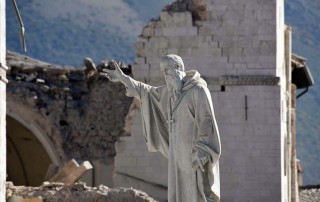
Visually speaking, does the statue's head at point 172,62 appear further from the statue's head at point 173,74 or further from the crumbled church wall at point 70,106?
the crumbled church wall at point 70,106

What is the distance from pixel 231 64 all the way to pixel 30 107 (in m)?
8.82

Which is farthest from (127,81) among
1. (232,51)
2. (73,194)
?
(232,51)

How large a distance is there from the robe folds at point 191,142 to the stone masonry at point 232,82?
12.2 m

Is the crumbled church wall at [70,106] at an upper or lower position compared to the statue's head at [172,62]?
upper

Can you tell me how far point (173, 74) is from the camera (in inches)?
719

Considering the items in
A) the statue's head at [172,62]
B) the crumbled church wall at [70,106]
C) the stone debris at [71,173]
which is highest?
the crumbled church wall at [70,106]

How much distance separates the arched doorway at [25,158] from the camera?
41.4 m

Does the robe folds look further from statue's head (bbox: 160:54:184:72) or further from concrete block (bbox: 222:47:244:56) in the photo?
concrete block (bbox: 222:47:244:56)

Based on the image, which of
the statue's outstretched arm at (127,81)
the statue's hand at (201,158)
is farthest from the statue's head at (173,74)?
the statue's hand at (201,158)

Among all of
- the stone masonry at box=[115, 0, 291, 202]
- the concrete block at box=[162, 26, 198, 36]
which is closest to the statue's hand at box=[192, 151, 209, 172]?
the stone masonry at box=[115, 0, 291, 202]

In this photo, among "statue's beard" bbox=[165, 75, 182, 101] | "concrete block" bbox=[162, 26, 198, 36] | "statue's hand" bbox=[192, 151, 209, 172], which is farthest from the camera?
"concrete block" bbox=[162, 26, 198, 36]

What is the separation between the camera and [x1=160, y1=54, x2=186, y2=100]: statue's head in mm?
18203

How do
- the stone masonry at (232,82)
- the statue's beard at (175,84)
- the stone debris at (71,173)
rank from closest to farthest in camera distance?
the statue's beard at (175,84)
the stone masonry at (232,82)
the stone debris at (71,173)

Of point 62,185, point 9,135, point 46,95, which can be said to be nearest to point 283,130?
point 62,185
